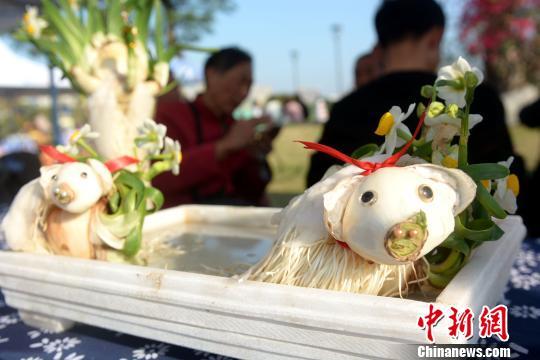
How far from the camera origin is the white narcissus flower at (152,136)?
763mm

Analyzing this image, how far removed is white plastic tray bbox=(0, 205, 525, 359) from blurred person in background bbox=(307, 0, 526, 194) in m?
0.46

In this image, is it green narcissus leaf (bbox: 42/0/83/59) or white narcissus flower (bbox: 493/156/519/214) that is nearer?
white narcissus flower (bbox: 493/156/519/214)

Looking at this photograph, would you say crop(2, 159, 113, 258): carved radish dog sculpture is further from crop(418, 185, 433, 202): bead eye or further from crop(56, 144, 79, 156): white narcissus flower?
crop(418, 185, 433, 202): bead eye

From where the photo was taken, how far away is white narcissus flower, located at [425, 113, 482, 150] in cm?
54

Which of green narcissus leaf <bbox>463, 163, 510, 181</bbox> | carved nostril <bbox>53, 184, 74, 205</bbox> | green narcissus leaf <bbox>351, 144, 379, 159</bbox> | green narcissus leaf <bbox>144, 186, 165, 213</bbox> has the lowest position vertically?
green narcissus leaf <bbox>144, 186, 165, 213</bbox>

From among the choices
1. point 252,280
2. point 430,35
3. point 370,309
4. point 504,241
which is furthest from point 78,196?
point 430,35

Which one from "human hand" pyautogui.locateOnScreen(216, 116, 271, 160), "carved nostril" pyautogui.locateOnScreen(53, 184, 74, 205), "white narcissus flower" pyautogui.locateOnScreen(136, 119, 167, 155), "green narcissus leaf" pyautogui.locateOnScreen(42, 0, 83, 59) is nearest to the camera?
"carved nostril" pyautogui.locateOnScreen(53, 184, 74, 205)

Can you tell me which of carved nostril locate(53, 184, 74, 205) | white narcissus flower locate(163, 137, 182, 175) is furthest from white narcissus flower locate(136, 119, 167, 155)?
carved nostril locate(53, 184, 74, 205)

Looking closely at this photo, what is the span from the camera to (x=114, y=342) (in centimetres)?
67

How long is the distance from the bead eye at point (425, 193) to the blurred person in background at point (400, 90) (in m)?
0.67

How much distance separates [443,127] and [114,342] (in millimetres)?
515

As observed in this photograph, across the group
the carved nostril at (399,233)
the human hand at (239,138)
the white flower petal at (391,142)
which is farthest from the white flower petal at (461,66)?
the human hand at (239,138)

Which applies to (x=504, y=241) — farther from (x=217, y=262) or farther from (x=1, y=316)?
(x=1, y=316)

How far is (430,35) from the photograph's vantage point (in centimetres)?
125
